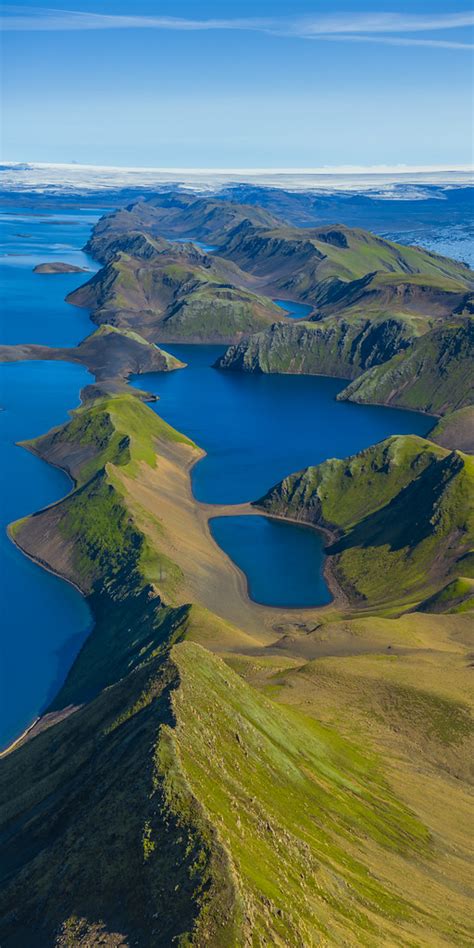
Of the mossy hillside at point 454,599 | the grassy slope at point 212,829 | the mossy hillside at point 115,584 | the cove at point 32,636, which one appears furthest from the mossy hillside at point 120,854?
the mossy hillside at point 454,599

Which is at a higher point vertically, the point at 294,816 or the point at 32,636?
the point at 294,816

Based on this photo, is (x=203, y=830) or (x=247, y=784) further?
(x=247, y=784)

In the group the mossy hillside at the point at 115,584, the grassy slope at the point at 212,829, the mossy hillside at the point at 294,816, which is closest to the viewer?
the grassy slope at the point at 212,829

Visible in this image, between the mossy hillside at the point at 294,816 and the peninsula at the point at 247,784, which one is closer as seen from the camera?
the peninsula at the point at 247,784

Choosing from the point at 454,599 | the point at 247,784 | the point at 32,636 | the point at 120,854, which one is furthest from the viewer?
the point at 32,636

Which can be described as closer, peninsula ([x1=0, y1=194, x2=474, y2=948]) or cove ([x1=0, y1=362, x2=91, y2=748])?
peninsula ([x1=0, y1=194, x2=474, y2=948])

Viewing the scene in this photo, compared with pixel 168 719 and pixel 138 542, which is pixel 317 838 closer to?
pixel 168 719

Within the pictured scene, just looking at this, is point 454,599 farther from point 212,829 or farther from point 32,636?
point 212,829

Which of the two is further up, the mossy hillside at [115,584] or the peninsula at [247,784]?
the peninsula at [247,784]

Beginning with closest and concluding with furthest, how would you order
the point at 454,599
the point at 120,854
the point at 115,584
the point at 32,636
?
the point at 120,854, the point at 454,599, the point at 32,636, the point at 115,584

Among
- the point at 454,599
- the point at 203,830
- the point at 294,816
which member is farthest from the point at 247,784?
the point at 454,599

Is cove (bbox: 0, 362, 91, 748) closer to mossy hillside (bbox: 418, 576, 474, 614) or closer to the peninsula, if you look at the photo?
the peninsula

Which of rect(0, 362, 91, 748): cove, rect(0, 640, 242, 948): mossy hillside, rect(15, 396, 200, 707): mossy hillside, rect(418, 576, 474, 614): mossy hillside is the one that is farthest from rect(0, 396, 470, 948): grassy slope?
rect(0, 362, 91, 748): cove

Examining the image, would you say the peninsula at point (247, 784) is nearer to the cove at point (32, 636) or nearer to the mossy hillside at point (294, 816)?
the mossy hillside at point (294, 816)
